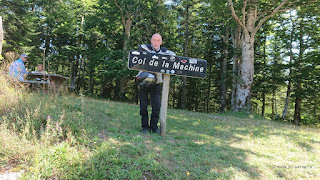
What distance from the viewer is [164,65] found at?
393cm

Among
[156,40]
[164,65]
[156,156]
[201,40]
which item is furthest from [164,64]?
[201,40]

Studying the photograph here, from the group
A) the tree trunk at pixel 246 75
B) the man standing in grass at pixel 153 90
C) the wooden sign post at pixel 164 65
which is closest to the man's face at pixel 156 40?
the man standing in grass at pixel 153 90

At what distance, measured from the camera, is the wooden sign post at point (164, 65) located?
3.75 metres

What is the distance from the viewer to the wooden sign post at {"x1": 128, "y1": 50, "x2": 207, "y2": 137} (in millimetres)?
3750

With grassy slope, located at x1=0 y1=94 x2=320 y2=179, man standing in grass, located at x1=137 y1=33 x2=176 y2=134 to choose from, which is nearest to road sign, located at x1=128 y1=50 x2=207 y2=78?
man standing in grass, located at x1=137 y1=33 x2=176 y2=134

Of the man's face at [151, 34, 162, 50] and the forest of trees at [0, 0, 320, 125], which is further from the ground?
the forest of trees at [0, 0, 320, 125]

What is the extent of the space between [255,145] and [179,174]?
240 cm

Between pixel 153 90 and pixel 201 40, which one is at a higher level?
pixel 201 40

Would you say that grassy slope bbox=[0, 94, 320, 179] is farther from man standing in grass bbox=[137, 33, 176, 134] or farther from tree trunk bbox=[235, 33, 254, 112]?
tree trunk bbox=[235, 33, 254, 112]

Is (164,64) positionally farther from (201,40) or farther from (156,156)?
(201,40)

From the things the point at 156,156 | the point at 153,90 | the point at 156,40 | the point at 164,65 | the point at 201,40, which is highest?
the point at 201,40

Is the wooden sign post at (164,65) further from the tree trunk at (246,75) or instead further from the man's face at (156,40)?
the tree trunk at (246,75)

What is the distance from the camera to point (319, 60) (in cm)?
1451

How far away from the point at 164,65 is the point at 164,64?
2 centimetres
